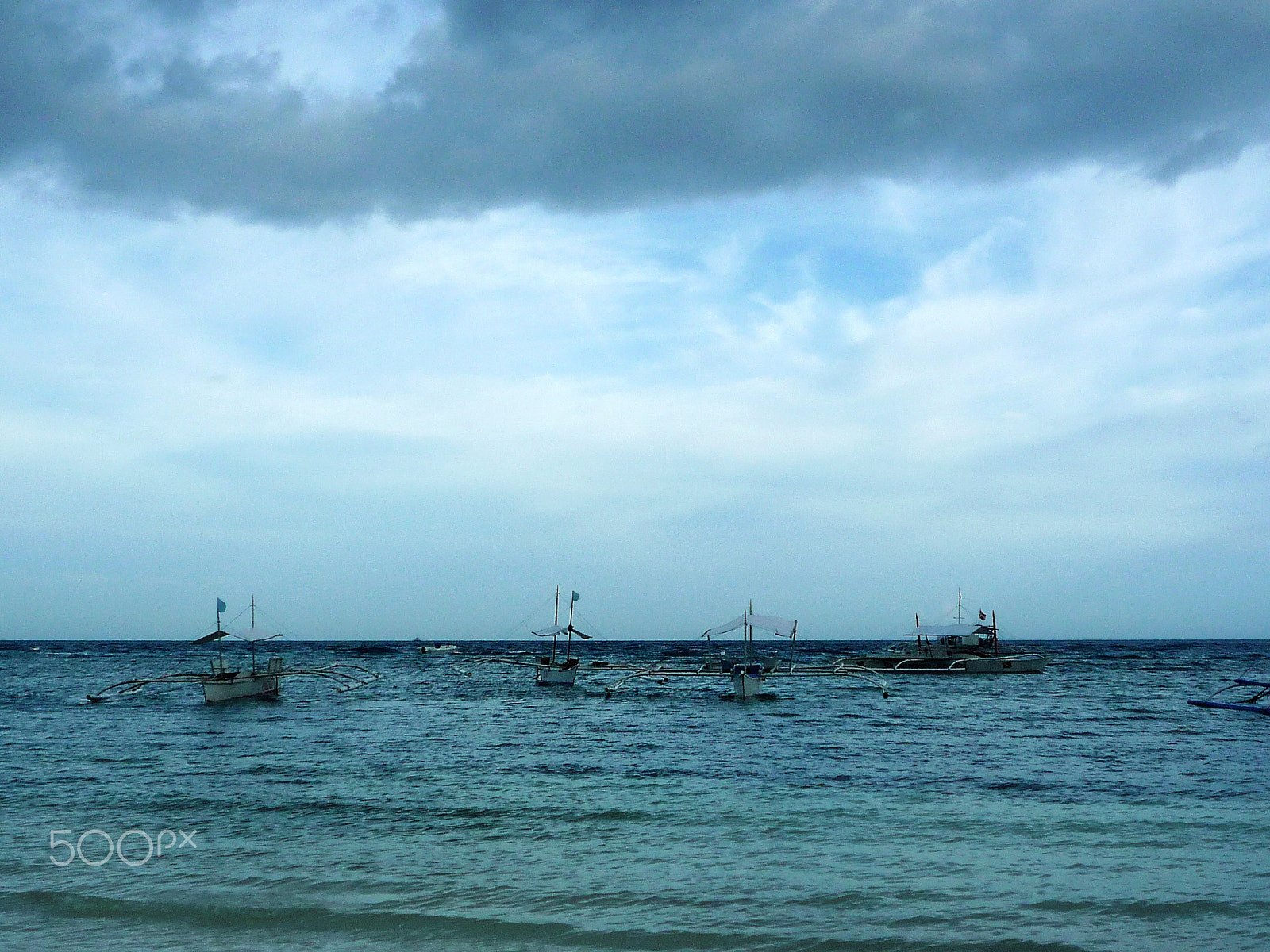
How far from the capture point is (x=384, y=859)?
16828 millimetres

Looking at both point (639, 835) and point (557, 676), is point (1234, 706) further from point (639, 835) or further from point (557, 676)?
point (557, 676)

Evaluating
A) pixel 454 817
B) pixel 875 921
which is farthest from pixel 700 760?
pixel 875 921

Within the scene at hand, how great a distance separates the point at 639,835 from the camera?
1903 cm

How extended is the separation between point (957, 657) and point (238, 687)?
6215 cm

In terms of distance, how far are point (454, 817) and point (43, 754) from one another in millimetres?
18961

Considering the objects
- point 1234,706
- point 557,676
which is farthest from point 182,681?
point 1234,706

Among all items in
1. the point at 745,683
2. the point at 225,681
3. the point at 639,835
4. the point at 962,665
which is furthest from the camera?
the point at 962,665

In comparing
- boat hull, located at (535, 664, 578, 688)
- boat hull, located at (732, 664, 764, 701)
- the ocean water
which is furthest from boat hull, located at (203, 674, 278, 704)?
boat hull, located at (732, 664, 764, 701)

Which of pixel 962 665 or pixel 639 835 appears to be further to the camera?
pixel 962 665

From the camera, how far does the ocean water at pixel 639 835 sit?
13305 mm

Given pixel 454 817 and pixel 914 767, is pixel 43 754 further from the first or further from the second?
pixel 914 767

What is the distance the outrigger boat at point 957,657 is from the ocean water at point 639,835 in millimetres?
42873

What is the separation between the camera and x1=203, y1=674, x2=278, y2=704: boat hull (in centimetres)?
4966

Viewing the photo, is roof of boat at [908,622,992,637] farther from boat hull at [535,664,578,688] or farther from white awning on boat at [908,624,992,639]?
boat hull at [535,664,578,688]
